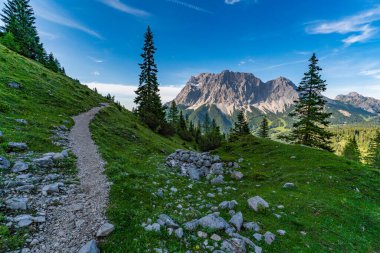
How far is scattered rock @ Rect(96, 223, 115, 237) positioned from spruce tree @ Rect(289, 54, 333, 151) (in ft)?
129

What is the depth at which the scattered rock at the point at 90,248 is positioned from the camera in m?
5.89

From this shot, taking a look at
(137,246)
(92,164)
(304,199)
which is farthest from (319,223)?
(92,164)

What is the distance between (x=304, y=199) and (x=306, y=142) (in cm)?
2904

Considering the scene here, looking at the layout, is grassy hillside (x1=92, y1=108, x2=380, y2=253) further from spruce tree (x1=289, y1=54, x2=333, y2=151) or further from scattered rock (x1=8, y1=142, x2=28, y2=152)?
spruce tree (x1=289, y1=54, x2=333, y2=151)

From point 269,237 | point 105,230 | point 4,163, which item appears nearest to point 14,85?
point 4,163

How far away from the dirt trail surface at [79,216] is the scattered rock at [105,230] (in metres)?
0.24

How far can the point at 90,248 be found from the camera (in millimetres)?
5941

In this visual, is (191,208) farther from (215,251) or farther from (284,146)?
(284,146)

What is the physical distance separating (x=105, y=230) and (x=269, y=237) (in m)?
7.22

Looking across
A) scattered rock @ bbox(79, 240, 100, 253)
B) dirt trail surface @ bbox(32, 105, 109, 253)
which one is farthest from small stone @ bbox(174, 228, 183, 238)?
dirt trail surface @ bbox(32, 105, 109, 253)

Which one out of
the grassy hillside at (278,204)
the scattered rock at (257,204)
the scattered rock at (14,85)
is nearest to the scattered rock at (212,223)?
the grassy hillside at (278,204)

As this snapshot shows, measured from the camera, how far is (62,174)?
37.7 ft

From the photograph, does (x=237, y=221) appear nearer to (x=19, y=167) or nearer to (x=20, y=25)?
(x=19, y=167)

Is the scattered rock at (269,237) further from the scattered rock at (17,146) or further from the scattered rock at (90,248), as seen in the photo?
the scattered rock at (17,146)
